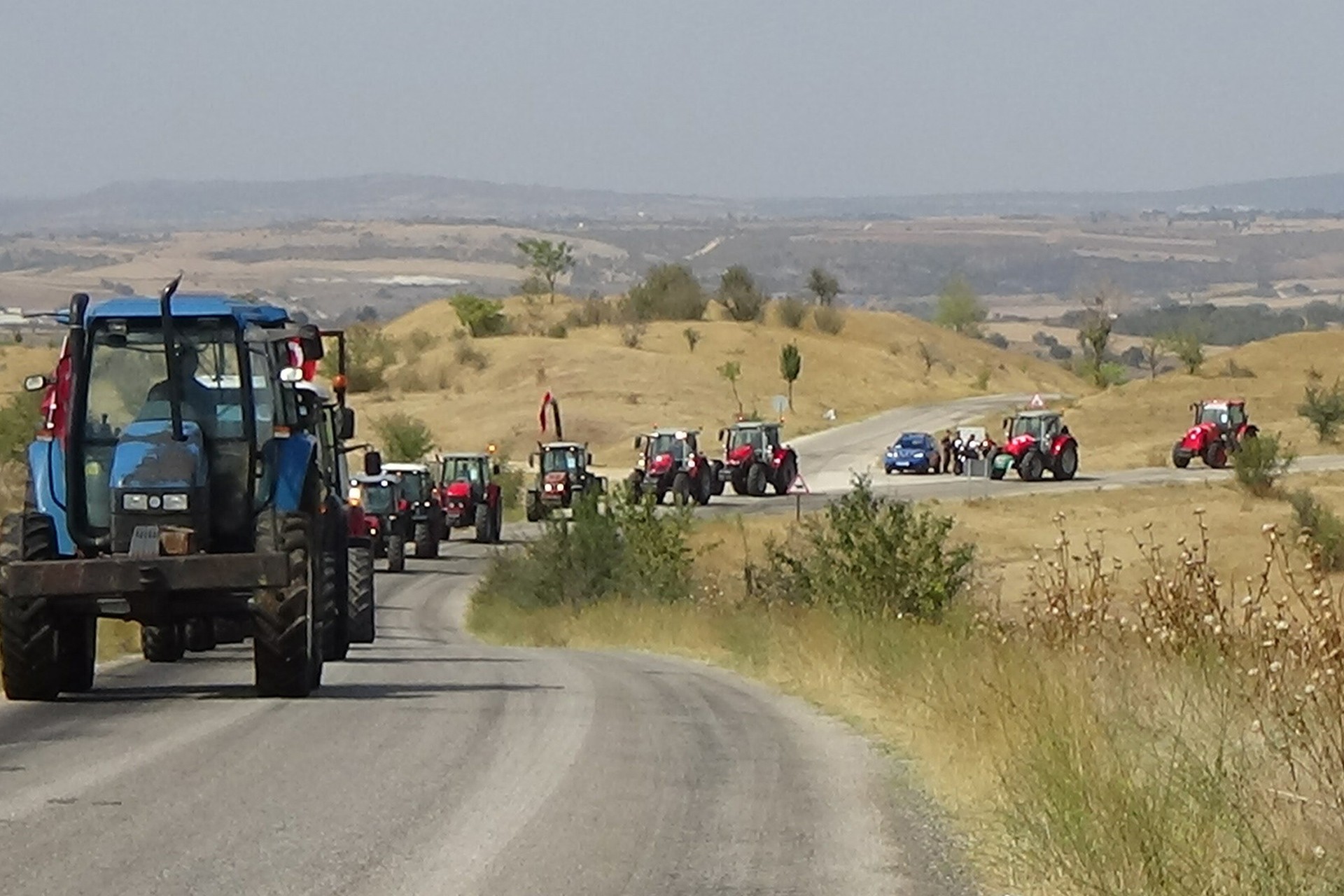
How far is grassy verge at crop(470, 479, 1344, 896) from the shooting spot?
9016 mm

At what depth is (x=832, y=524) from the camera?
2791cm

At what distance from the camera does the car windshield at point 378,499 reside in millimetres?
51906

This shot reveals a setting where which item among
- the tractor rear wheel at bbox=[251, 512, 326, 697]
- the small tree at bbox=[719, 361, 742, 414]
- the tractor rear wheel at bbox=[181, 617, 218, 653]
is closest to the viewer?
the tractor rear wheel at bbox=[251, 512, 326, 697]

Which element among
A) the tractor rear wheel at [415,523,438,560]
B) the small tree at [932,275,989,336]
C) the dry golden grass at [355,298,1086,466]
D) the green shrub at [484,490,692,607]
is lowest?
the small tree at [932,275,989,336]

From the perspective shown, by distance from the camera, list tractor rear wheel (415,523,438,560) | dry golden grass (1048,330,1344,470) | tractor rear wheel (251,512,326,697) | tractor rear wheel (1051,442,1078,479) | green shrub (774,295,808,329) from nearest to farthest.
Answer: tractor rear wheel (251,512,326,697) < tractor rear wheel (415,523,438,560) < tractor rear wheel (1051,442,1078,479) < dry golden grass (1048,330,1344,470) < green shrub (774,295,808,329)

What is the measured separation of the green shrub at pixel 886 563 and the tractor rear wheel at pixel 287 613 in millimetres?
9522

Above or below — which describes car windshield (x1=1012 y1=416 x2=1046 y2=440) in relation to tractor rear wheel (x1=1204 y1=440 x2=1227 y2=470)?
above

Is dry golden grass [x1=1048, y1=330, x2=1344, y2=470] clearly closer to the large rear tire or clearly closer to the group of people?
the group of people

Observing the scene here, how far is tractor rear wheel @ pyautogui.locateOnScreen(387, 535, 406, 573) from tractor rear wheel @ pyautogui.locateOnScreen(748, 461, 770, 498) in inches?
710

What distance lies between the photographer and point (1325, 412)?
82500 mm

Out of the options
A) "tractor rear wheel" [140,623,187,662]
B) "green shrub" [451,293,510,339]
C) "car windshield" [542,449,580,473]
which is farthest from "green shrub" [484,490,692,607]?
"green shrub" [451,293,510,339]

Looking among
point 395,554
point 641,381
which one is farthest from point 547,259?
point 395,554

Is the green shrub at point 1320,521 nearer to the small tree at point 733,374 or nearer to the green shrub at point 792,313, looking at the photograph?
the small tree at point 733,374

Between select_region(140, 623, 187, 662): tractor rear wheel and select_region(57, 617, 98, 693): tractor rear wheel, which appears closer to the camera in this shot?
select_region(57, 617, 98, 693): tractor rear wheel
